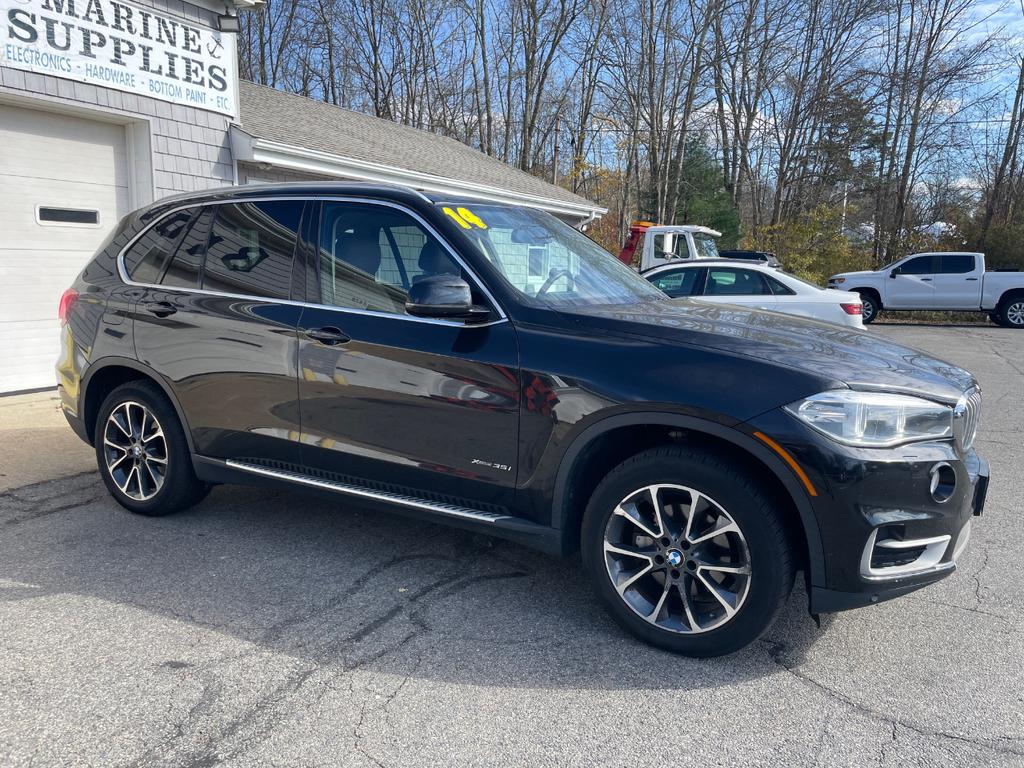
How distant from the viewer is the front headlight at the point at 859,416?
9.11 ft

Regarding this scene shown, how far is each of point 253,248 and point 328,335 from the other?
810 millimetres

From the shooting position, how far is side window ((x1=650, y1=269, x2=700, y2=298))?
11.7 metres

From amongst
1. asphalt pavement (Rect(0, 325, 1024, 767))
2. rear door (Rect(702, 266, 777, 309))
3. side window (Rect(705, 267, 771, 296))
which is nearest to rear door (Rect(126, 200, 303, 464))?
asphalt pavement (Rect(0, 325, 1024, 767))

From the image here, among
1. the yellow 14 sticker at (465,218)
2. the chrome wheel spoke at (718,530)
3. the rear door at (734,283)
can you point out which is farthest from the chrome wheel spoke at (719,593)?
the rear door at (734,283)

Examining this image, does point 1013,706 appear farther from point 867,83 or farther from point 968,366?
point 867,83

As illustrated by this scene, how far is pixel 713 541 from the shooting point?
303 cm

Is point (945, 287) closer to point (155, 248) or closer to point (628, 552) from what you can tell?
point (628, 552)

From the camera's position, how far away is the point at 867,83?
2919cm

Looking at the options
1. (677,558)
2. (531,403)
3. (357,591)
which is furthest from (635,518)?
(357,591)

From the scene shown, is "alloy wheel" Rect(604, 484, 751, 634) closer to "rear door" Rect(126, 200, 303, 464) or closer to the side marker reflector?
the side marker reflector

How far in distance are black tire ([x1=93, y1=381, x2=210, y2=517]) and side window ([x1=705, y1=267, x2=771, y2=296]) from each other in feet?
29.4

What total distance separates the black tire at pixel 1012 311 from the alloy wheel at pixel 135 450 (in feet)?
67.4

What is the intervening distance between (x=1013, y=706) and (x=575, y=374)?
6.47ft

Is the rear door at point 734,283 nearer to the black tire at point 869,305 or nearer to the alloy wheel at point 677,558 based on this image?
the alloy wheel at point 677,558
